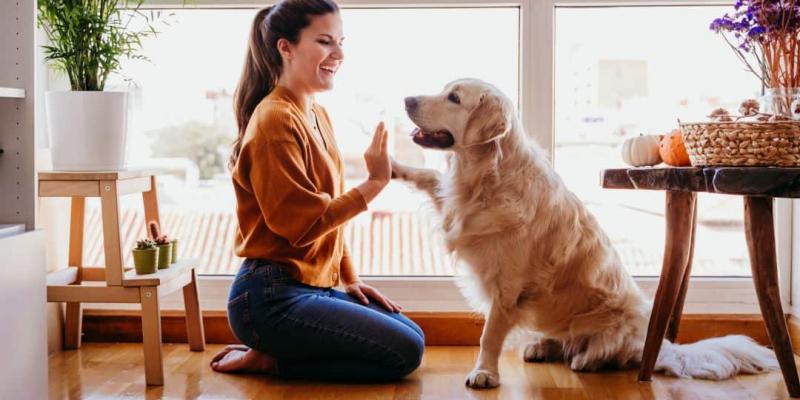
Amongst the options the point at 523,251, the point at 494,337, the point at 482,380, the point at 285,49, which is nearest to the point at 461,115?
the point at 523,251

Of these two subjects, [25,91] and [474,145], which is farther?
[474,145]

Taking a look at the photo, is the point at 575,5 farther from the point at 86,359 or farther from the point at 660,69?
the point at 86,359

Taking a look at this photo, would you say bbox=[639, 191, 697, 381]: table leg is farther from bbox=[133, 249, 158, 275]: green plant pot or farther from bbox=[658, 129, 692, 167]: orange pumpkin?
bbox=[133, 249, 158, 275]: green plant pot

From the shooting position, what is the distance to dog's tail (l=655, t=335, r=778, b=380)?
2568mm

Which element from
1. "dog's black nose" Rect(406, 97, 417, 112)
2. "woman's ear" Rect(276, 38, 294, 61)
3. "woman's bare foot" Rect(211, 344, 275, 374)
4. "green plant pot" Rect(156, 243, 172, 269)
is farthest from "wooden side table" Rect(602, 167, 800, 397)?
"green plant pot" Rect(156, 243, 172, 269)

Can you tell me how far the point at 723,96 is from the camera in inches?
120

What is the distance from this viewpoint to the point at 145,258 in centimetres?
254

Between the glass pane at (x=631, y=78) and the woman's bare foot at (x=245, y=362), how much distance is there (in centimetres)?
123

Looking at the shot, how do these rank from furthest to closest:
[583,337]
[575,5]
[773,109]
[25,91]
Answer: [575,5]
[583,337]
[773,109]
[25,91]

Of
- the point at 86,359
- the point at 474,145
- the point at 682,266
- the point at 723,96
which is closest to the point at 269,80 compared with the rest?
the point at 474,145

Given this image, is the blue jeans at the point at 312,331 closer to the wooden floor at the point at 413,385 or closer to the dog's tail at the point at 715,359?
the wooden floor at the point at 413,385

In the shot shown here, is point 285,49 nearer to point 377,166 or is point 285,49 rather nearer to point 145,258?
point 377,166

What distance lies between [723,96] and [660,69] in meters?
0.24

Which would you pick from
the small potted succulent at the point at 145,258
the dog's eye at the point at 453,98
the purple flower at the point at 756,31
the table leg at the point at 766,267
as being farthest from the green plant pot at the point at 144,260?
the purple flower at the point at 756,31
